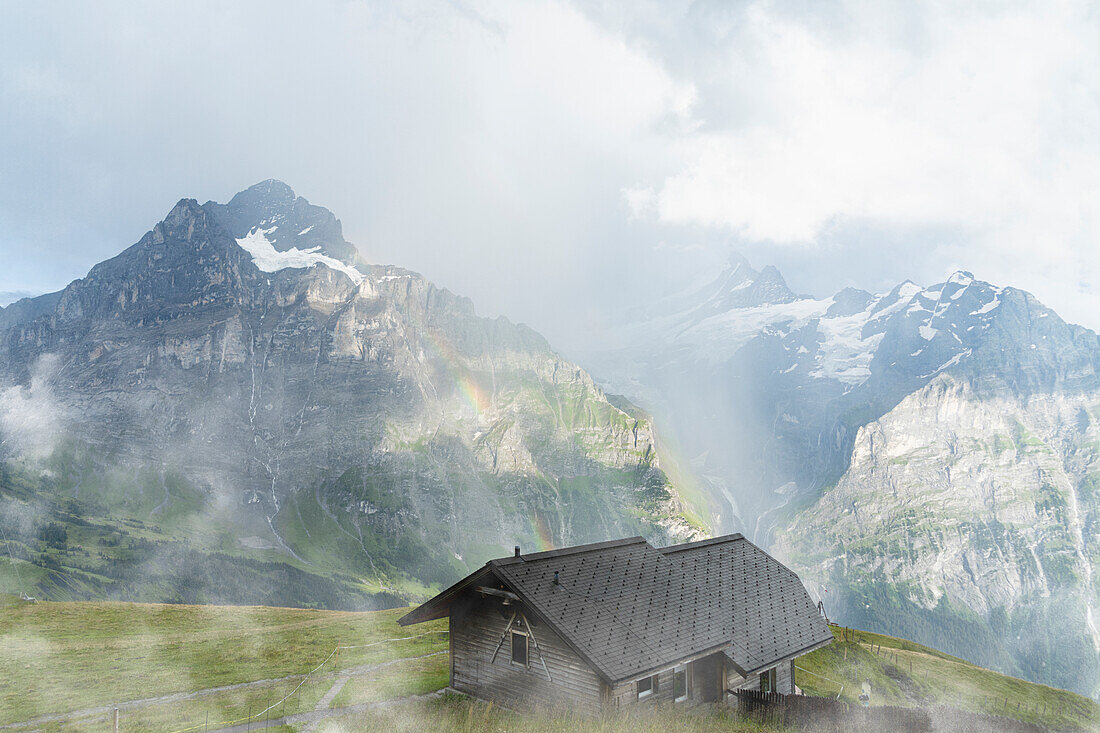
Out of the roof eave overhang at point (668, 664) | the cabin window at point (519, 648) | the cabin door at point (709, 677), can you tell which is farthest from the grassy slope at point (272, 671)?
Answer: the cabin door at point (709, 677)

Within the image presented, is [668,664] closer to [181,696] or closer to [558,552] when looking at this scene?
[558,552]

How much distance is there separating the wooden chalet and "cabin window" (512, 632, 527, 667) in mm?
50

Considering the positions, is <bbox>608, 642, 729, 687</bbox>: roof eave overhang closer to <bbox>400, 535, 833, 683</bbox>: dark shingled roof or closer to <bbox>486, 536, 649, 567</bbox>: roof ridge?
<bbox>400, 535, 833, 683</bbox>: dark shingled roof

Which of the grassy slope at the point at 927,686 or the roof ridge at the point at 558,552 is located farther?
the grassy slope at the point at 927,686

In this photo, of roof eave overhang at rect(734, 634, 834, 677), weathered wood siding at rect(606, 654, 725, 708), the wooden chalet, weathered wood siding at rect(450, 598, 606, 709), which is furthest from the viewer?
roof eave overhang at rect(734, 634, 834, 677)

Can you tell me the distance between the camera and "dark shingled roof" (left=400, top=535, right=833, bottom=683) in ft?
81.5

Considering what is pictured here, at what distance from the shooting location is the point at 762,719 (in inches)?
912

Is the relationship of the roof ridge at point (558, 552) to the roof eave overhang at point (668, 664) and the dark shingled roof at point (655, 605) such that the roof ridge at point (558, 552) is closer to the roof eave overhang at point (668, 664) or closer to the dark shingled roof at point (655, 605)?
the dark shingled roof at point (655, 605)

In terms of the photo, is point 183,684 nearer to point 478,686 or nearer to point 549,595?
point 478,686

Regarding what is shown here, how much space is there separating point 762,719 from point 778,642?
8116 mm

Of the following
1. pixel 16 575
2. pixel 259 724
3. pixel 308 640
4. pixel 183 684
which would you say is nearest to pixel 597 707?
pixel 259 724

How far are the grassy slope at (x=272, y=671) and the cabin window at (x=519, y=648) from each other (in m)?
2.42

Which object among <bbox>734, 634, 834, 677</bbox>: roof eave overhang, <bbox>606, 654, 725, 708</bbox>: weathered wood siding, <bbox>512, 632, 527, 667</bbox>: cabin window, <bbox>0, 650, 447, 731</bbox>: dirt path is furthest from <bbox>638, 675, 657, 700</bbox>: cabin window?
<bbox>0, 650, 447, 731</bbox>: dirt path

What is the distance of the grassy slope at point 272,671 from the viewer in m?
27.2
